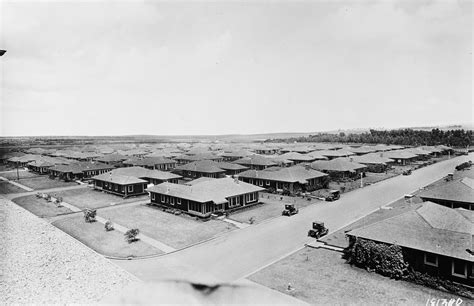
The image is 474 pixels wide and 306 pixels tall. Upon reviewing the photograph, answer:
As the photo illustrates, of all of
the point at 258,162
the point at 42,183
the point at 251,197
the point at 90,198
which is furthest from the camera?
the point at 258,162

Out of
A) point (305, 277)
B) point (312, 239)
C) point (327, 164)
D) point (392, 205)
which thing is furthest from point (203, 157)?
point (305, 277)

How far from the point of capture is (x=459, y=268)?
2161 centimetres

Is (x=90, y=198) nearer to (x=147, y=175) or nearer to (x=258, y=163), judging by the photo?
(x=147, y=175)

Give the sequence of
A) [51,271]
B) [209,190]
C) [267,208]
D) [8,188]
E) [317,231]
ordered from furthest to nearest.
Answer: [8,188], [267,208], [209,190], [317,231], [51,271]

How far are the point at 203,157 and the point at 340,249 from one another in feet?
222

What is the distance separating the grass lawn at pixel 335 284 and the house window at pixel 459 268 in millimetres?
1808

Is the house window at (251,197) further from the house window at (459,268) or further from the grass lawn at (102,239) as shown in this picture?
the house window at (459,268)

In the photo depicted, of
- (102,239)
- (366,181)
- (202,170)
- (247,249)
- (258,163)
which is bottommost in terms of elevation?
(366,181)

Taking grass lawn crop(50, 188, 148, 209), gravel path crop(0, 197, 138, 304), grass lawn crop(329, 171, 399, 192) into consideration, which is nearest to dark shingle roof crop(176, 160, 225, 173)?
grass lawn crop(50, 188, 148, 209)

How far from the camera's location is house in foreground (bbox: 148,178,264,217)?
39.5 metres

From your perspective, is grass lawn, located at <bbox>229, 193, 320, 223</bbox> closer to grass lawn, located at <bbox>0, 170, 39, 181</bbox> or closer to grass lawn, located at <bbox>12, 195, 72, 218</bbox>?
grass lawn, located at <bbox>12, 195, 72, 218</bbox>

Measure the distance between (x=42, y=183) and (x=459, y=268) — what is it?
70493 mm

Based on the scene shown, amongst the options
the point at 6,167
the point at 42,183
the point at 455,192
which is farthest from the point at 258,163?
the point at 6,167

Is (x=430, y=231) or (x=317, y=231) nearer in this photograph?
(x=430, y=231)
